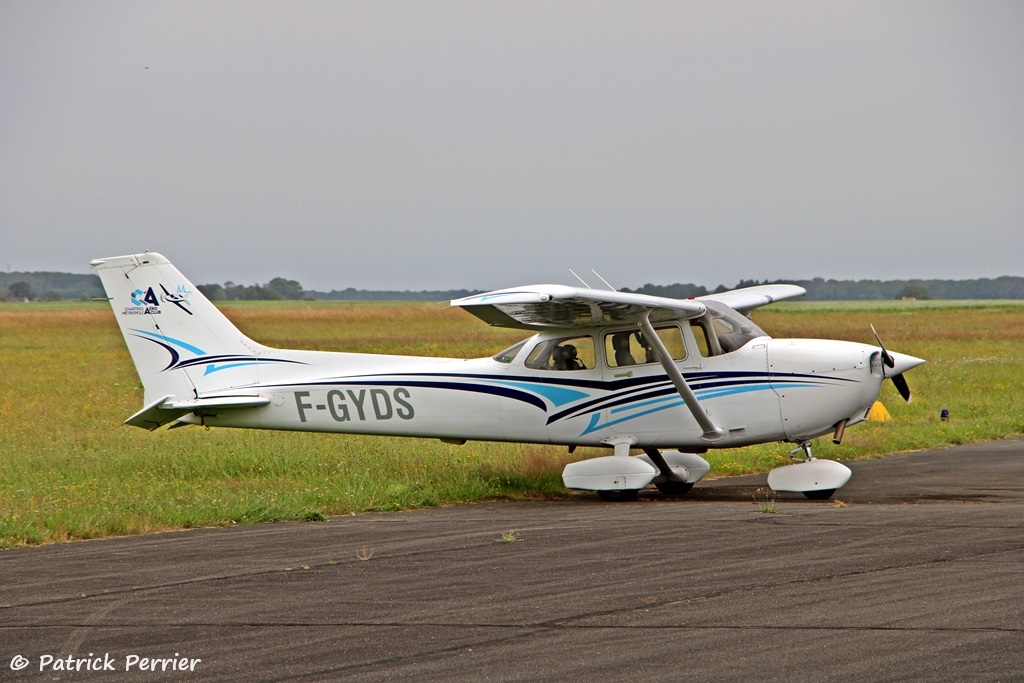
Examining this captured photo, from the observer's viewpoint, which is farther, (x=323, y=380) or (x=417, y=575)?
(x=323, y=380)

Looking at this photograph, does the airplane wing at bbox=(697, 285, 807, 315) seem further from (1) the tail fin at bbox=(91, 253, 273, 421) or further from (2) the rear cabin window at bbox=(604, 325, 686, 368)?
(1) the tail fin at bbox=(91, 253, 273, 421)

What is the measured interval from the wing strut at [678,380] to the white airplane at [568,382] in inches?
0.6

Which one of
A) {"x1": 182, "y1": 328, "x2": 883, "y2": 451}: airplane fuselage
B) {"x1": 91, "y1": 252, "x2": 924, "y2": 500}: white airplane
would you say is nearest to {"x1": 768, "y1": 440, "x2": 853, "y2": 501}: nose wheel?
{"x1": 91, "y1": 252, "x2": 924, "y2": 500}: white airplane

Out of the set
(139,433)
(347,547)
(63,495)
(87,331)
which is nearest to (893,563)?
(347,547)

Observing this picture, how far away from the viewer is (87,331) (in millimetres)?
59812

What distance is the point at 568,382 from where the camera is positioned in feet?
43.0

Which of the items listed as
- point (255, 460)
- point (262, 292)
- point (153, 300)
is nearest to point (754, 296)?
point (255, 460)

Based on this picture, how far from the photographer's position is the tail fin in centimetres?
1404

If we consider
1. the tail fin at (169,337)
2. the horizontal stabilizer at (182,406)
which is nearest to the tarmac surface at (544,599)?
the horizontal stabilizer at (182,406)

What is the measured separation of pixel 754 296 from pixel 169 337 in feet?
23.6

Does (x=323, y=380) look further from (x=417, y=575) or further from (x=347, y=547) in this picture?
(x=417, y=575)

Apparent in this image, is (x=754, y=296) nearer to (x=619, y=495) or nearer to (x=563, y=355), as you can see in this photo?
(x=563, y=355)

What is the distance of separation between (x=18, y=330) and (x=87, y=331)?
478cm

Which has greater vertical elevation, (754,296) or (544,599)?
(754,296)
